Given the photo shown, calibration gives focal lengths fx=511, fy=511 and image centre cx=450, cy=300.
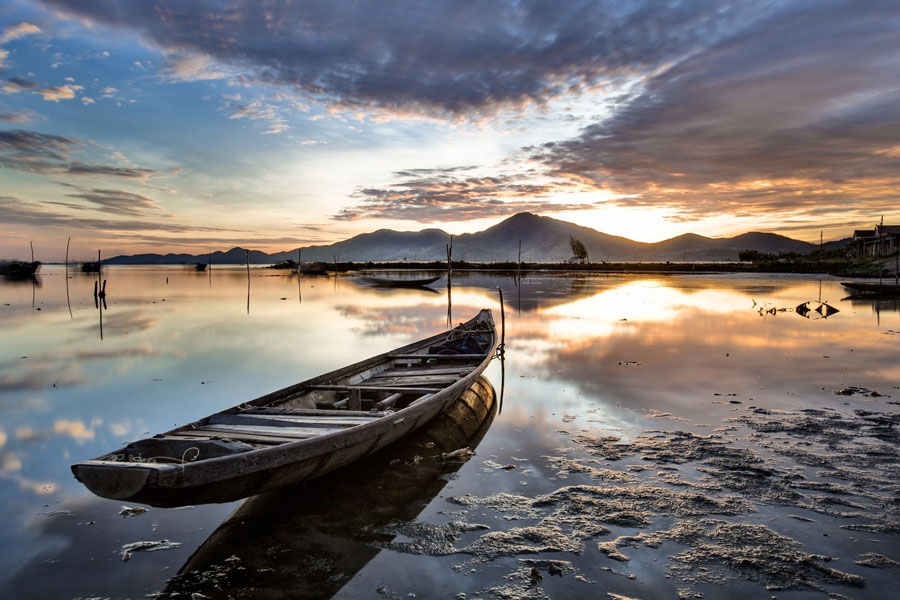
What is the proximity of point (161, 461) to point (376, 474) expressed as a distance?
2.59 metres

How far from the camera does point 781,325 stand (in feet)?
67.4

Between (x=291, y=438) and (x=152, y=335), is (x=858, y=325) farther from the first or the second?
(x=152, y=335)

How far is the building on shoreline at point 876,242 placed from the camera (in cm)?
5920

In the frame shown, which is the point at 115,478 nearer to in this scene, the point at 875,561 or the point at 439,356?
the point at 875,561

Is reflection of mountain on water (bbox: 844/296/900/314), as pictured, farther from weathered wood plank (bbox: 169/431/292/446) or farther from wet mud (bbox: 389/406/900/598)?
weathered wood plank (bbox: 169/431/292/446)

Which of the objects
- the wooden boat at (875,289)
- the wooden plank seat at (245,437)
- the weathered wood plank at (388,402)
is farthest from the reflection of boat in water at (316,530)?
the wooden boat at (875,289)

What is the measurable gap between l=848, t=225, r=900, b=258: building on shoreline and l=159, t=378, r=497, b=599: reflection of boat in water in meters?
72.2

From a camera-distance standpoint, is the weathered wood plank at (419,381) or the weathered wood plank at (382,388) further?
the weathered wood plank at (419,381)

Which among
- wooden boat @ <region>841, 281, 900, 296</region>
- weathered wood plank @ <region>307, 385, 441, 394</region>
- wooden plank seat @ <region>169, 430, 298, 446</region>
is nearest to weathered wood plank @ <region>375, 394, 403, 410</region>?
weathered wood plank @ <region>307, 385, 441, 394</region>

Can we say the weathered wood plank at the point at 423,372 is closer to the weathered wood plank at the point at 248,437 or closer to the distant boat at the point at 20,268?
the weathered wood plank at the point at 248,437

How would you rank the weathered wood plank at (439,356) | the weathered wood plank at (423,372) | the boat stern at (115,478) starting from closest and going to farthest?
the boat stern at (115,478)
the weathered wood plank at (423,372)
the weathered wood plank at (439,356)

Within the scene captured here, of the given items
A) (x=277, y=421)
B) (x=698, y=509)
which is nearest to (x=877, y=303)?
(x=698, y=509)

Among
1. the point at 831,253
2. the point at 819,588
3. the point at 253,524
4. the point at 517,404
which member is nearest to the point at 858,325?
the point at 517,404

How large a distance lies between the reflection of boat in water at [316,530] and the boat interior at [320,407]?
0.77 m
